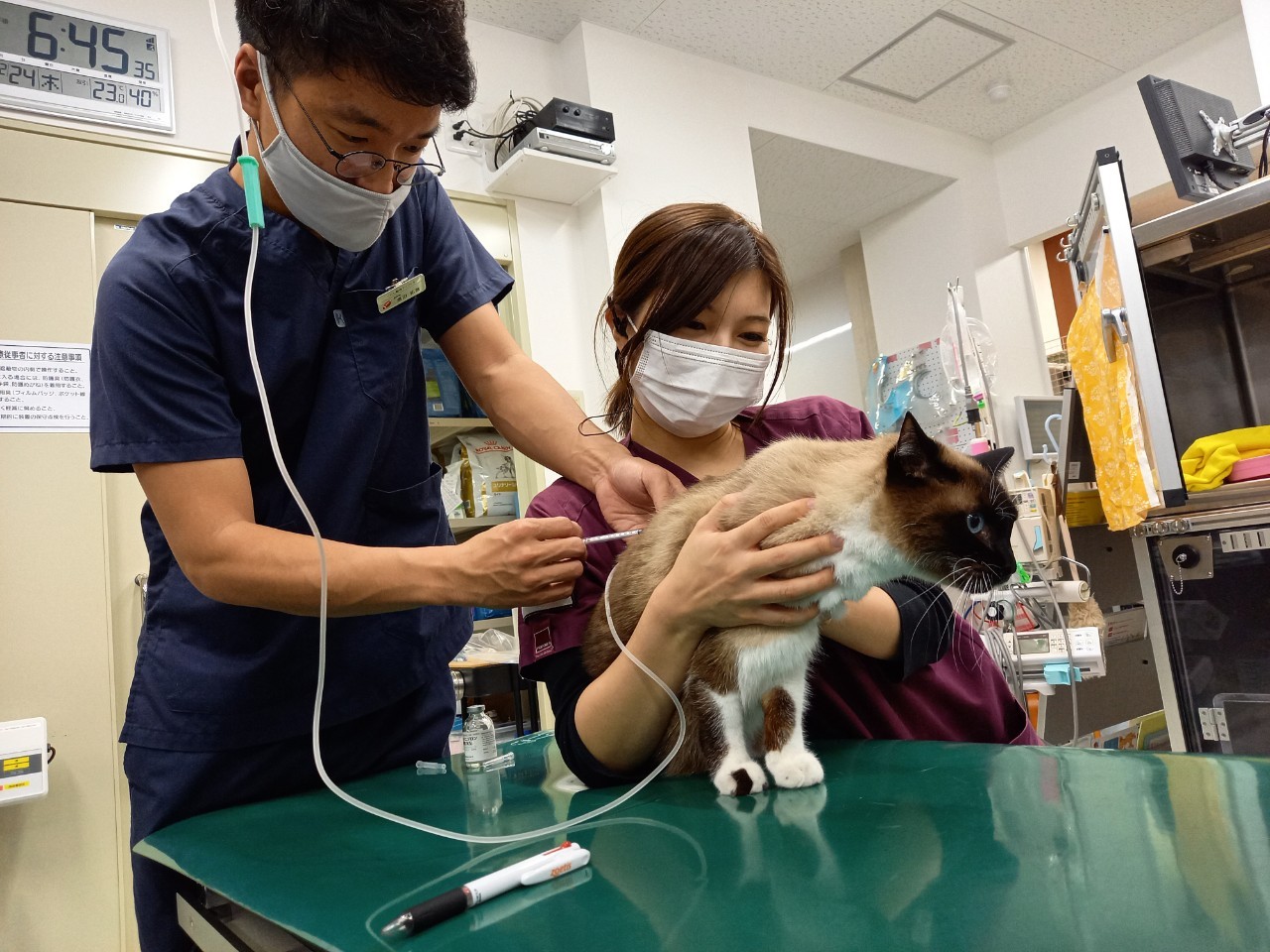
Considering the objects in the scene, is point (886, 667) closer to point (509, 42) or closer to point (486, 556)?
point (486, 556)

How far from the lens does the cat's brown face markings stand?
1.10 m

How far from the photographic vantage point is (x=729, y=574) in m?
0.97

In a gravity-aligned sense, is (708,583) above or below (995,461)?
below

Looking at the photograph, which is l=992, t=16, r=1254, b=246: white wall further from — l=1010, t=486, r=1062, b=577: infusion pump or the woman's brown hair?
the woman's brown hair

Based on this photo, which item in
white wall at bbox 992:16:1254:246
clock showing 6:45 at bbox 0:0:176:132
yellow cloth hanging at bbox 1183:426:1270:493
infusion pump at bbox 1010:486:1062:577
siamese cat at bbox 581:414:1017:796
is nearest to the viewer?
siamese cat at bbox 581:414:1017:796

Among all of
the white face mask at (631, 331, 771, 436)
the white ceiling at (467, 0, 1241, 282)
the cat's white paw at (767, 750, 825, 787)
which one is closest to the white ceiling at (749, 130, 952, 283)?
the white ceiling at (467, 0, 1241, 282)

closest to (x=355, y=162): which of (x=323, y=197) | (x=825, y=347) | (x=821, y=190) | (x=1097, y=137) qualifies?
(x=323, y=197)

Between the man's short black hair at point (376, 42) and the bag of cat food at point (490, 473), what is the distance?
7.53ft

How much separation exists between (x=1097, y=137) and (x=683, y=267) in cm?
467

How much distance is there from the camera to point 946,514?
1116mm

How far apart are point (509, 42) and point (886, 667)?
3.54 m

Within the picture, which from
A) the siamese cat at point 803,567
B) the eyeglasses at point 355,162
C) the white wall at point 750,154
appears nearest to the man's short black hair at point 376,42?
the eyeglasses at point 355,162

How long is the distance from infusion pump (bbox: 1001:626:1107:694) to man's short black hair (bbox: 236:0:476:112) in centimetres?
222

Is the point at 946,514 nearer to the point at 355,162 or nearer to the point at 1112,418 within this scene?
the point at 355,162
